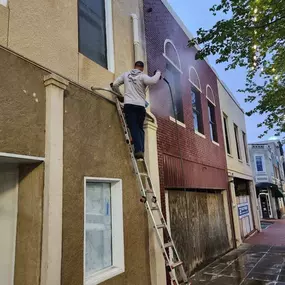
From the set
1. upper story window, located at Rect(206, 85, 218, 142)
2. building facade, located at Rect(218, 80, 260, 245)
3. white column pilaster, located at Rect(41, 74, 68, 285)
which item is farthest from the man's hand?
building facade, located at Rect(218, 80, 260, 245)

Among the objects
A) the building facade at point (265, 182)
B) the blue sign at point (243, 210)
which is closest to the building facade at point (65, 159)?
the blue sign at point (243, 210)

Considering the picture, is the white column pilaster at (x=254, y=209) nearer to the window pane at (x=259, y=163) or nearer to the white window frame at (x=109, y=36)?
the white window frame at (x=109, y=36)

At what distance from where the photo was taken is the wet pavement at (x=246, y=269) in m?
6.66

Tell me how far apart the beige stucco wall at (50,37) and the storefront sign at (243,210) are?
10814mm

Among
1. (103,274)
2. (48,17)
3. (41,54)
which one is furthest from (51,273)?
(48,17)

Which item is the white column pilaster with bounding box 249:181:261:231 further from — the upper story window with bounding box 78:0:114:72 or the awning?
the upper story window with bounding box 78:0:114:72

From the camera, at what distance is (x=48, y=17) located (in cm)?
401

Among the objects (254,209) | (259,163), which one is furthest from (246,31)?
(259,163)

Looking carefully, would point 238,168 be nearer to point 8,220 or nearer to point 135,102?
point 135,102

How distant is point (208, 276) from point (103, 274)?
4292mm

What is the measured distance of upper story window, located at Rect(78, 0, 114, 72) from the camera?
4870mm

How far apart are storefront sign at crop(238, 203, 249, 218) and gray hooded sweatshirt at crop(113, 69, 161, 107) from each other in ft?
34.2

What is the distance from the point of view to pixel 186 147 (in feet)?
26.9

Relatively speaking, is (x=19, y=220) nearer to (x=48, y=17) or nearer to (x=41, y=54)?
(x=41, y=54)
